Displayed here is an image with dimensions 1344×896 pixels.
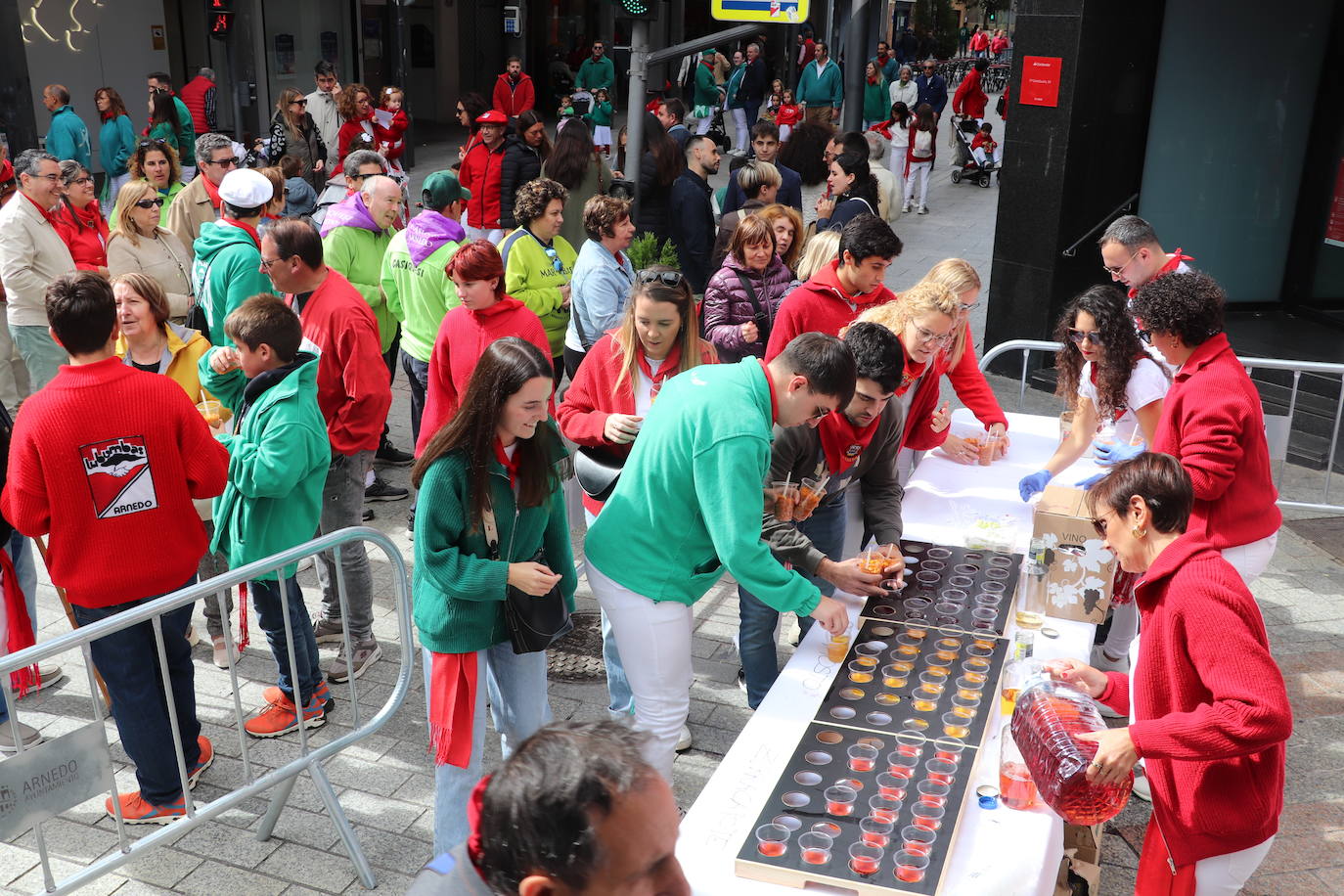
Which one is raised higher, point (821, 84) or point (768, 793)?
point (821, 84)

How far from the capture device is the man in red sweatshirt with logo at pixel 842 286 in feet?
17.4

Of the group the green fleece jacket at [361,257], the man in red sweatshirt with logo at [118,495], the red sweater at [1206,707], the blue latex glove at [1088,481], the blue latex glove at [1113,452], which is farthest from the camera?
the green fleece jacket at [361,257]

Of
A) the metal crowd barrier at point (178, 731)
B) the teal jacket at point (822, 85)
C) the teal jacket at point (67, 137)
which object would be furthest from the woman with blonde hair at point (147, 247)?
the teal jacket at point (822, 85)

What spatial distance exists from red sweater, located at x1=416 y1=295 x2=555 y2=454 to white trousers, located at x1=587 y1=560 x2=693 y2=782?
1.95 meters

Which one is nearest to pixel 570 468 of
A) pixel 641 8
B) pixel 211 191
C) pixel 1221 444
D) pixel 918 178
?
pixel 641 8

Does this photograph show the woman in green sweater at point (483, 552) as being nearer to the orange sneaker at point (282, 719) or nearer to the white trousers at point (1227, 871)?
the orange sneaker at point (282, 719)

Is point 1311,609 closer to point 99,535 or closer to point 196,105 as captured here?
point 99,535

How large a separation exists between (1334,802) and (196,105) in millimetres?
15836

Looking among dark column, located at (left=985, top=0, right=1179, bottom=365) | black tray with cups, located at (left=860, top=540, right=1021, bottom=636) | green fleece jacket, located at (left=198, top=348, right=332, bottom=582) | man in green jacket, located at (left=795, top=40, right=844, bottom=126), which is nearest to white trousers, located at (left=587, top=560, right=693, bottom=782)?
black tray with cups, located at (left=860, top=540, right=1021, bottom=636)

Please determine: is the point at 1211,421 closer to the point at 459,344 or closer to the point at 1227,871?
the point at 1227,871

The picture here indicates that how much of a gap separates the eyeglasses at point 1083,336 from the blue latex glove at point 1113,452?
565mm

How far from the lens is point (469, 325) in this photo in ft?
18.2

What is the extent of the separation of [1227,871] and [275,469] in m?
3.32

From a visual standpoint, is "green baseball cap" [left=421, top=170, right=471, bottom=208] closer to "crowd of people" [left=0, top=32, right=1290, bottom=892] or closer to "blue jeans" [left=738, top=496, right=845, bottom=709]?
"crowd of people" [left=0, top=32, right=1290, bottom=892]
